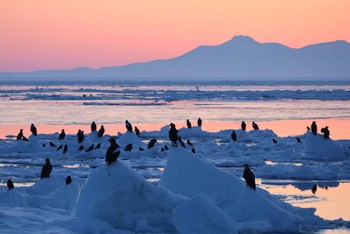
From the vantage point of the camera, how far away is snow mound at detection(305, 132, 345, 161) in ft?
78.4

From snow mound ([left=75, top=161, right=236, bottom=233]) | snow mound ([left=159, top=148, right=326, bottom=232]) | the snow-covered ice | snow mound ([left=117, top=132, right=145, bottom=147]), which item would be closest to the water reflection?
the snow-covered ice

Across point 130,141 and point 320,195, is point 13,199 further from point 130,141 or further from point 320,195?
point 130,141

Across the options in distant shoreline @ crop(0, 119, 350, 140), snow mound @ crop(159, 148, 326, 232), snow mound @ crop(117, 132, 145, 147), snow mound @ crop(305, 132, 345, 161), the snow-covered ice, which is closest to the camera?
the snow-covered ice

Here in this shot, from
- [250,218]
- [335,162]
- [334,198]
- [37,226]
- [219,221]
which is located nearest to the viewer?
[37,226]

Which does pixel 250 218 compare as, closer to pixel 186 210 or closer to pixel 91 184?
pixel 186 210

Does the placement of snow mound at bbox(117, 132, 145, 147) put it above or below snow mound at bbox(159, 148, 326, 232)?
below

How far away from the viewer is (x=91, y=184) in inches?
443

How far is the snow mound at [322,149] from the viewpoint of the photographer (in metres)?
23.9

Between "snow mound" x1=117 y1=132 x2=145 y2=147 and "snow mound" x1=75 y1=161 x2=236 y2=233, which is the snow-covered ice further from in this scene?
"snow mound" x1=117 y1=132 x2=145 y2=147

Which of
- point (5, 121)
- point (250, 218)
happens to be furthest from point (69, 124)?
point (250, 218)

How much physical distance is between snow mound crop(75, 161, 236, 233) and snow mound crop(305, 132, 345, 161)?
13427 millimetres

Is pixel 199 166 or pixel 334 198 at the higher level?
pixel 199 166

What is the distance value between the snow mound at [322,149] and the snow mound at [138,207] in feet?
44.1

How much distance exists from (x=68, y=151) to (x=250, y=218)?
45.0 feet
